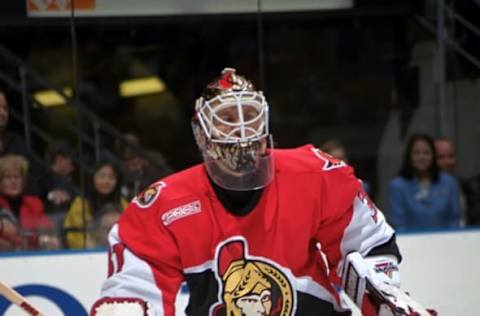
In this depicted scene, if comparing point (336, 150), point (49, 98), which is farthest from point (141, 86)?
point (336, 150)

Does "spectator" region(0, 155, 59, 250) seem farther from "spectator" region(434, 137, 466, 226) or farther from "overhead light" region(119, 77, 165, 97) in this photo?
"spectator" region(434, 137, 466, 226)

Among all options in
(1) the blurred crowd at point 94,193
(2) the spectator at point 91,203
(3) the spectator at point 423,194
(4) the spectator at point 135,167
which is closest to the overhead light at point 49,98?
(1) the blurred crowd at point 94,193

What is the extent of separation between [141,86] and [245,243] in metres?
3.21

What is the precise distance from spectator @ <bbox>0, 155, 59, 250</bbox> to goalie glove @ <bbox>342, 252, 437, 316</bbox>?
215 centimetres

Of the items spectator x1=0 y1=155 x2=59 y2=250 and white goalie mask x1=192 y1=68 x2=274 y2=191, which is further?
spectator x1=0 y1=155 x2=59 y2=250

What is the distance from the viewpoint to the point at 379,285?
2.32 metres

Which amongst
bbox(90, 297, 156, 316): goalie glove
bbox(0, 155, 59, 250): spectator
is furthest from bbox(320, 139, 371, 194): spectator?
bbox(90, 297, 156, 316): goalie glove

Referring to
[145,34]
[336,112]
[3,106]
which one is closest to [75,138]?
[3,106]

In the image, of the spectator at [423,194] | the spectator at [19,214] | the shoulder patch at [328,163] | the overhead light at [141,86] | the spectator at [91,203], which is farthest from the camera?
the overhead light at [141,86]

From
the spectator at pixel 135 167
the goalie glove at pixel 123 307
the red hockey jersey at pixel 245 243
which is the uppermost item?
the red hockey jersey at pixel 245 243

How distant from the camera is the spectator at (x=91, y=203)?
4.44 meters

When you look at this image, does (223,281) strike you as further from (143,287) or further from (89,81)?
(89,81)

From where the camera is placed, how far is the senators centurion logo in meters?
2.35

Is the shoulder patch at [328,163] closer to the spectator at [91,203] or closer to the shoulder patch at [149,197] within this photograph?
the shoulder patch at [149,197]
